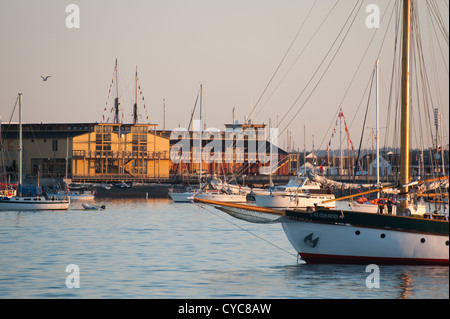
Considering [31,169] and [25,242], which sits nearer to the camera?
[25,242]

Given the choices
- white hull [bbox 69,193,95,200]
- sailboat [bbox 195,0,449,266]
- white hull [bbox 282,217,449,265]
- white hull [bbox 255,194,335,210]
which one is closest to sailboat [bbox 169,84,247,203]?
white hull [bbox 255,194,335,210]

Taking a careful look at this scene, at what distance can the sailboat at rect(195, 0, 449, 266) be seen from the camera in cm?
3017

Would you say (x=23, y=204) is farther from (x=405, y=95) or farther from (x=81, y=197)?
(x=405, y=95)

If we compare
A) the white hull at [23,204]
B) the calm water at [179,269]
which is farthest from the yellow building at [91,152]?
the calm water at [179,269]

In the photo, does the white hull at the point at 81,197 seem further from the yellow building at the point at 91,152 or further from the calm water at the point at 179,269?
the calm water at the point at 179,269

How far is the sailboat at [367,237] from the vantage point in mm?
30172

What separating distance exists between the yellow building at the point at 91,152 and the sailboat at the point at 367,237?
10184 cm

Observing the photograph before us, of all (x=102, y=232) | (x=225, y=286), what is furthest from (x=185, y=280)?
(x=102, y=232)

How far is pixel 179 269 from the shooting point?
33000 mm

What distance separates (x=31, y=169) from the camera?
132m

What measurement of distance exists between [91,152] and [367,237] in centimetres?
10828

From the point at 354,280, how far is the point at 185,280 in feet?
21.4

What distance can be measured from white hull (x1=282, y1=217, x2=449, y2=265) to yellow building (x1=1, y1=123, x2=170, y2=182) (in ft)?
335
